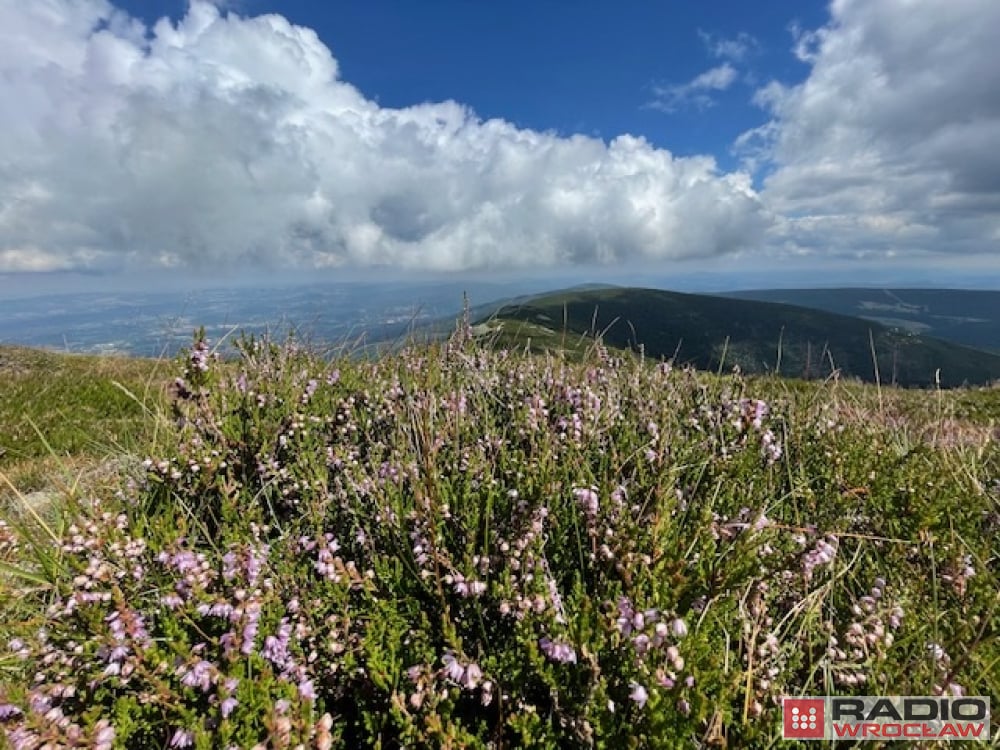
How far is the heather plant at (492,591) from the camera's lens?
2.14m

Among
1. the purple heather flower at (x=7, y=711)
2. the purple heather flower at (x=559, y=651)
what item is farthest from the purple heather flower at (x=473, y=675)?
the purple heather flower at (x=7, y=711)

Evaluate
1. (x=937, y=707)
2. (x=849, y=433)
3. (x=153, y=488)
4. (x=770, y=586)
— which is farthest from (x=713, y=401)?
(x=153, y=488)

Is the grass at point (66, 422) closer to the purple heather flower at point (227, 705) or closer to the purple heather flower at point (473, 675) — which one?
the purple heather flower at point (227, 705)

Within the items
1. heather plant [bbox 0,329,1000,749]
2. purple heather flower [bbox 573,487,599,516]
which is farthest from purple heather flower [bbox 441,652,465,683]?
purple heather flower [bbox 573,487,599,516]

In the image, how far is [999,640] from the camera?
2.77 m

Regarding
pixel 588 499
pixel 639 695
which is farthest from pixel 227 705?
pixel 588 499

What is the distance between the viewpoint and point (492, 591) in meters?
2.76

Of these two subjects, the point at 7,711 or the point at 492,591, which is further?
the point at 492,591

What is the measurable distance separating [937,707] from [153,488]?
522cm

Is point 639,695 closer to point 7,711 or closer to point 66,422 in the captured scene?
point 7,711

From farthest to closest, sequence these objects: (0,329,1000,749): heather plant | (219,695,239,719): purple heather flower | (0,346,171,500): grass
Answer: (0,346,171,500): grass, (0,329,1000,749): heather plant, (219,695,239,719): purple heather flower

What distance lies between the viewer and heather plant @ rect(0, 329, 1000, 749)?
2.14 metres

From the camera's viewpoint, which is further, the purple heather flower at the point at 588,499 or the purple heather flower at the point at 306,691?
the purple heather flower at the point at 588,499

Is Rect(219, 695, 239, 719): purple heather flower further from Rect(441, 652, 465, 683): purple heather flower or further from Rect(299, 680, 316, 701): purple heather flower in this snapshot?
Rect(441, 652, 465, 683): purple heather flower
